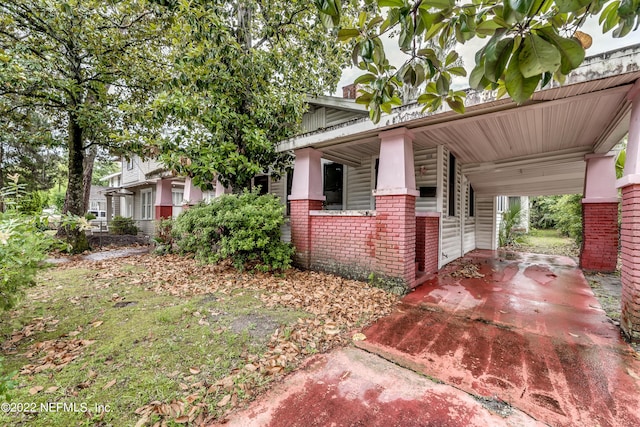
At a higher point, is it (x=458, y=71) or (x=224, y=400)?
(x=458, y=71)

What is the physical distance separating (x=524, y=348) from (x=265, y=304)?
10.2 ft

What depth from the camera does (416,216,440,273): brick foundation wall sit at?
5272 mm

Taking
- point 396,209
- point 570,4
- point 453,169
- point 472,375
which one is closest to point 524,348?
point 472,375

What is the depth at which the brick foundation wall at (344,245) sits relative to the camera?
15.4ft

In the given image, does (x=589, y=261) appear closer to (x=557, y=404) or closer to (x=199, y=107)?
(x=557, y=404)

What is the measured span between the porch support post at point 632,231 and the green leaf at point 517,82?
10.0 feet

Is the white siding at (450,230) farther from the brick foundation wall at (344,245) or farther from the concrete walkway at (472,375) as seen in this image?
the concrete walkway at (472,375)

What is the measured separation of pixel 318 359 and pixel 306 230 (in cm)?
328

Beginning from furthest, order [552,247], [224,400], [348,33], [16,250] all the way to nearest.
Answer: [552,247], [16,250], [224,400], [348,33]

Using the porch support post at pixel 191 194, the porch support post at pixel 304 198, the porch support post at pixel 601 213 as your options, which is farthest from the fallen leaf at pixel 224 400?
the porch support post at pixel 601 213

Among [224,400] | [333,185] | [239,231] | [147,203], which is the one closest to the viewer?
[224,400]

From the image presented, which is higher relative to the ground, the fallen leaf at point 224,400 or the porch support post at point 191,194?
the porch support post at point 191,194

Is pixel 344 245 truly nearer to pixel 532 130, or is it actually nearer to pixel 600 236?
pixel 532 130

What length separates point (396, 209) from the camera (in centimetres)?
431
